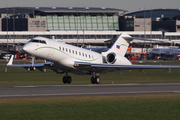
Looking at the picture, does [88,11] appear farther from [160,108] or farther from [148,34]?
[160,108]

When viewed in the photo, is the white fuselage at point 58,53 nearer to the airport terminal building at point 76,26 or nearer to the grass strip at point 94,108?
the grass strip at point 94,108

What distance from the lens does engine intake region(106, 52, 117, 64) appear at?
3403 centimetres

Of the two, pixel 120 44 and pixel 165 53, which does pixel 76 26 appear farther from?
pixel 120 44

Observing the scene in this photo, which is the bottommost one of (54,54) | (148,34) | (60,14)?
(54,54)

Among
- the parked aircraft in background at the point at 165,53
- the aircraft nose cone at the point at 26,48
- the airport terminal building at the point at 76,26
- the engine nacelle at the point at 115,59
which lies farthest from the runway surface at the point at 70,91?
the airport terminal building at the point at 76,26

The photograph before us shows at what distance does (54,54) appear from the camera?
29.5 meters

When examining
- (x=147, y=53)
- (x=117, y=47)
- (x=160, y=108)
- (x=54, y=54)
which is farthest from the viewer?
A: (x=147, y=53)

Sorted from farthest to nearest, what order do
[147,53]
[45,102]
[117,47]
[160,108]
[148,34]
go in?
[148,34], [147,53], [117,47], [45,102], [160,108]

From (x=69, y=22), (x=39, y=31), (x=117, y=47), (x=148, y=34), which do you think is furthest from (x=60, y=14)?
(x=117, y=47)

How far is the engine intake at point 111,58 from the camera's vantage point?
3403 cm

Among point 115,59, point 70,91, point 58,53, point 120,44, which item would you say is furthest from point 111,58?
point 70,91

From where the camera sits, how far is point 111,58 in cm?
3453

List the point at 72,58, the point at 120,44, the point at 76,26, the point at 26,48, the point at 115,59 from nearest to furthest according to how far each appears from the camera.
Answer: the point at 26,48, the point at 72,58, the point at 115,59, the point at 120,44, the point at 76,26

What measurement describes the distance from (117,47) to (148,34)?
373 feet
